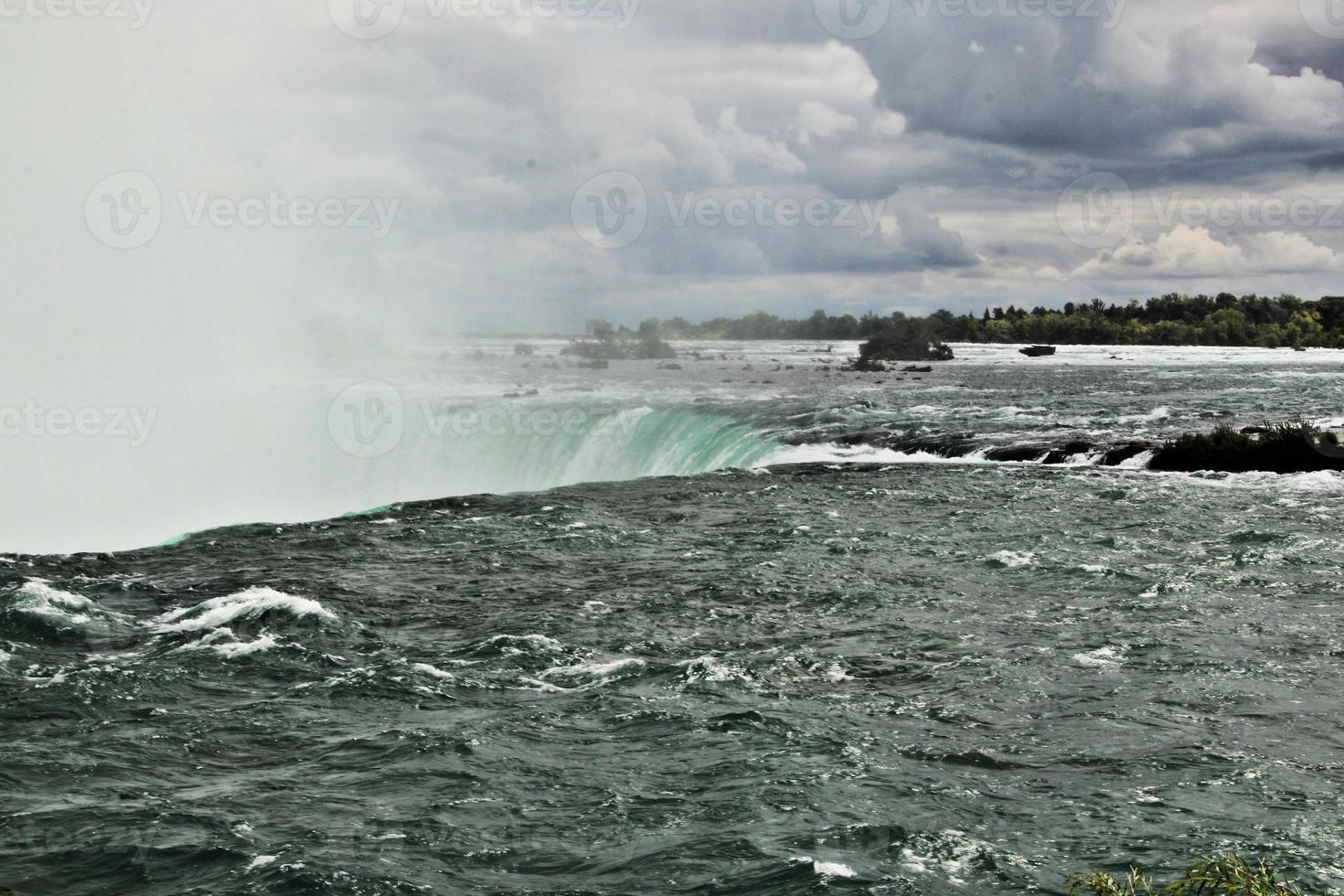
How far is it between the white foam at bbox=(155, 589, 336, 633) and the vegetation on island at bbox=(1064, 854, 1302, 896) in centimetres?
1197

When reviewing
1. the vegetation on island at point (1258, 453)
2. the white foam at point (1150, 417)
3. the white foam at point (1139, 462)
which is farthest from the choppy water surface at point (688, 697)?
the white foam at point (1150, 417)

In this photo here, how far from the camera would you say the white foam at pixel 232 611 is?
15875mm

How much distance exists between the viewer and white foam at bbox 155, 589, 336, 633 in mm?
15875

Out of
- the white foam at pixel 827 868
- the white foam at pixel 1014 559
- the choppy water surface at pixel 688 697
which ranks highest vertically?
the white foam at pixel 1014 559

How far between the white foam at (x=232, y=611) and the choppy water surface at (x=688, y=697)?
80mm

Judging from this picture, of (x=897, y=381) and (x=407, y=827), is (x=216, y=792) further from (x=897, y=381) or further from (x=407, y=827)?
(x=897, y=381)

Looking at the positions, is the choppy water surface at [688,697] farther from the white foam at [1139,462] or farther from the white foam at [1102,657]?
the white foam at [1139,462]

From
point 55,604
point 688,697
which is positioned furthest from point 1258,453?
point 55,604

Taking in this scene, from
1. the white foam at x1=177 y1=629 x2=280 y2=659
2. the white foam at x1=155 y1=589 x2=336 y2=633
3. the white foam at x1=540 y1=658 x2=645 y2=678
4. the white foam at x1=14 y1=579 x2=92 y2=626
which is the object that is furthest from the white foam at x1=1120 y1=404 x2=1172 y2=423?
the white foam at x1=14 y1=579 x2=92 y2=626

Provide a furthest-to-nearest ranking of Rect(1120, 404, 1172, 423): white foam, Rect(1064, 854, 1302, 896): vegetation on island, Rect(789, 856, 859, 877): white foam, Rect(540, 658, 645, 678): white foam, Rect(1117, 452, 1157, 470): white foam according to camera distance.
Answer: Rect(1120, 404, 1172, 423): white foam
Rect(1117, 452, 1157, 470): white foam
Rect(540, 658, 645, 678): white foam
Rect(789, 856, 859, 877): white foam
Rect(1064, 854, 1302, 896): vegetation on island

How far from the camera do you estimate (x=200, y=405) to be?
39.9m

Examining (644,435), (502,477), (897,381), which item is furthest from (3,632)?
(897,381)

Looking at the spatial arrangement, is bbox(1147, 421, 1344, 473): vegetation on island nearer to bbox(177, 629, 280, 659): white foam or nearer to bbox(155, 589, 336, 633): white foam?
bbox(155, 589, 336, 633): white foam

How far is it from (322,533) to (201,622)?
7.40 m
